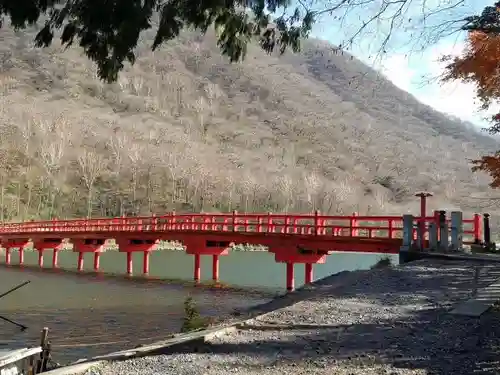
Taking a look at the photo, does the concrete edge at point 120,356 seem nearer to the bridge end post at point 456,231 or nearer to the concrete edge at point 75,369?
the concrete edge at point 75,369

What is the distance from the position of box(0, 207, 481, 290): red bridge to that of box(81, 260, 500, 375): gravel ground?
27.6 feet

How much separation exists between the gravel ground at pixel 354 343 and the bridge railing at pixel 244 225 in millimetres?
8395

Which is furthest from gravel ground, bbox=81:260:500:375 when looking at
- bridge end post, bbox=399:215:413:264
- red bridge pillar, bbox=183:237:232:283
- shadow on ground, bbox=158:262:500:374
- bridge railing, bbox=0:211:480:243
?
red bridge pillar, bbox=183:237:232:283

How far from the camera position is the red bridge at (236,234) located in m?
20.2

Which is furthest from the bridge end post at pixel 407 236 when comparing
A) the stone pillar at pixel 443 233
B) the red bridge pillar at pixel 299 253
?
the red bridge pillar at pixel 299 253

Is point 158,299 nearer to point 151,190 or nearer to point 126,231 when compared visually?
point 126,231

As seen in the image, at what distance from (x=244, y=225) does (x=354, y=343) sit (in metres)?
17.6

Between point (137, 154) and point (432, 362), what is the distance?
124531 millimetres

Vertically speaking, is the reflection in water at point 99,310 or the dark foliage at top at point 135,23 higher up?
the dark foliage at top at point 135,23

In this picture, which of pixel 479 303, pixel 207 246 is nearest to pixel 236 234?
pixel 207 246

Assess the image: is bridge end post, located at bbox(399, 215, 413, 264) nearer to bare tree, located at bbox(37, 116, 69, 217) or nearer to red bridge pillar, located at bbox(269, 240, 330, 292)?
red bridge pillar, located at bbox(269, 240, 330, 292)

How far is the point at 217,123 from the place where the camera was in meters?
195

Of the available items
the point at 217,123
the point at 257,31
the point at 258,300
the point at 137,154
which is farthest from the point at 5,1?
the point at 217,123

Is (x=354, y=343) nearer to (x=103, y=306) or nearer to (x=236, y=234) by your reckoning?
(x=103, y=306)
